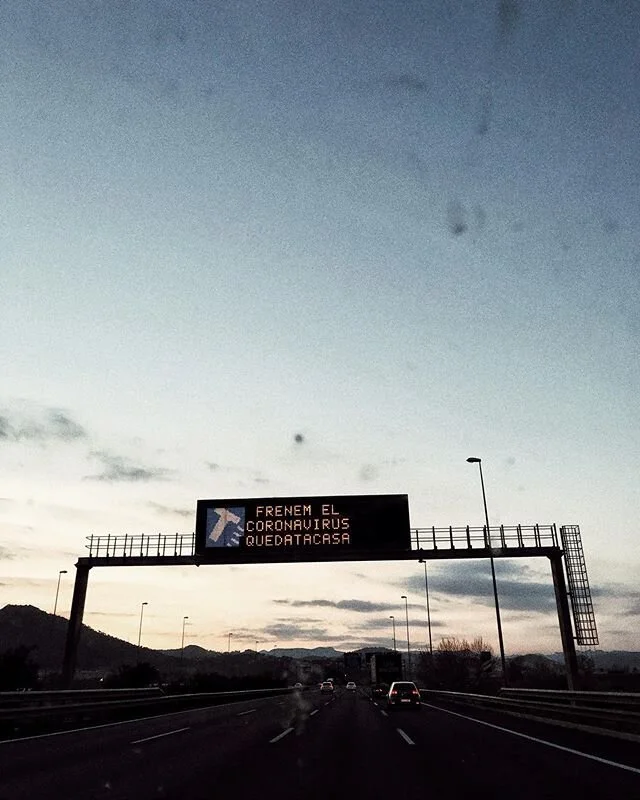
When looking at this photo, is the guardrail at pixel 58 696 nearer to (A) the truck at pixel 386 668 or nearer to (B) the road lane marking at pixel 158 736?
(B) the road lane marking at pixel 158 736

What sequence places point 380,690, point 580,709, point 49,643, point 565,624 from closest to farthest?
point 580,709, point 565,624, point 380,690, point 49,643

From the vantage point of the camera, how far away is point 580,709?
18.3 meters

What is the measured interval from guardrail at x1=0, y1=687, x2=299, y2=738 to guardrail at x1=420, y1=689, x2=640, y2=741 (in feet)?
49.5

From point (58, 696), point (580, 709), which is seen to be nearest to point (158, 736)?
point (58, 696)

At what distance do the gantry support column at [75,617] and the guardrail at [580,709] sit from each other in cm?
2168

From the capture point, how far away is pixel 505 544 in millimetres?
34094

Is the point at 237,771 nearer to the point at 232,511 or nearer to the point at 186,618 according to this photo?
the point at 232,511

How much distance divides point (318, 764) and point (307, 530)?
21.1 m

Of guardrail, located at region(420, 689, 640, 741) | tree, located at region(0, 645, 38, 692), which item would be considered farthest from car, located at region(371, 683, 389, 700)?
tree, located at region(0, 645, 38, 692)

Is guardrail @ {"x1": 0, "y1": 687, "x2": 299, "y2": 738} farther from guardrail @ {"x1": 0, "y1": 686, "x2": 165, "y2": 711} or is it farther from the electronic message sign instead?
the electronic message sign

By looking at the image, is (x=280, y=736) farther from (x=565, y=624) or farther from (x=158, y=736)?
(x=565, y=624)

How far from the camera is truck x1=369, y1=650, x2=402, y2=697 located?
52156 millimetres

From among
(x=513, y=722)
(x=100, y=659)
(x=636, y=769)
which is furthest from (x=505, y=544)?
(x=100, y=659)

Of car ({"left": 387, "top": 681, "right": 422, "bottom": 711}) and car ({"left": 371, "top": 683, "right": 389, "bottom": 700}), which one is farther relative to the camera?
car ({"left": 371, "top": 683, "right": 389, "bottom": 700})
